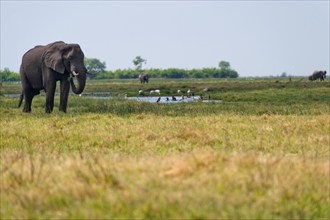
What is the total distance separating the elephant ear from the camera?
21.0 m

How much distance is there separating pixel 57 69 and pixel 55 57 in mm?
579

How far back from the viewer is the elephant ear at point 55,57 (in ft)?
68.8

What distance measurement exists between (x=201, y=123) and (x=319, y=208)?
9.27 meters

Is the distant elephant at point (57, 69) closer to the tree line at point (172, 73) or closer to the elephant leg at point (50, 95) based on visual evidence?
the elephant leg at point (50, 95)

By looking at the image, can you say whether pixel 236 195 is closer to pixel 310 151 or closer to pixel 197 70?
pixel 310 151

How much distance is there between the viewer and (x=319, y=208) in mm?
5906

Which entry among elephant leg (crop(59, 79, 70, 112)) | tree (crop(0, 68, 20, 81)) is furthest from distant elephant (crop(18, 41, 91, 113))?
tree (crop(0, 68, 20, 81))

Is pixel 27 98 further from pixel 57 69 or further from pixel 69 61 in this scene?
pixel 69 61

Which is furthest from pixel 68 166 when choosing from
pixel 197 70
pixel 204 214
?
pixel 197 70

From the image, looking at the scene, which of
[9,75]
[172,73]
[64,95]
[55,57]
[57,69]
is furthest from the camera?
[172,73]

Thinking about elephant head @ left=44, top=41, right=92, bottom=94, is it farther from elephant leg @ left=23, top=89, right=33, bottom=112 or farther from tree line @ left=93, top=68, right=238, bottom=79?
tree line @ left=93, top=68, right=238, bottom=79

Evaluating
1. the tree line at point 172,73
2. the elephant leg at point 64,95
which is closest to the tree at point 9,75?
the tree line at point 172,73

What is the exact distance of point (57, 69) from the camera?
21.0 meters

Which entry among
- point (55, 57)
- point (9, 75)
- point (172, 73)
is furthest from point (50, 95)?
point (172, 73)
